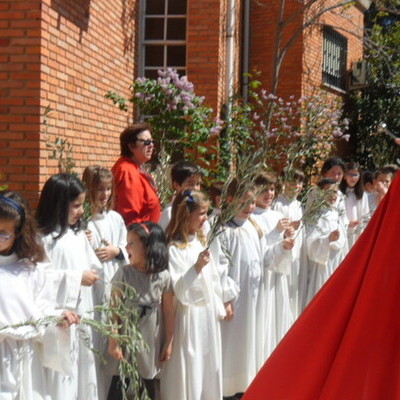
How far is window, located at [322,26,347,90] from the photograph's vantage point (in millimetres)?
13535

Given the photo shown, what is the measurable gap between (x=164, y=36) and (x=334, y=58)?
5.13m

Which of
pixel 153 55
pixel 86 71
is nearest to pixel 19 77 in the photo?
pixel 86 71

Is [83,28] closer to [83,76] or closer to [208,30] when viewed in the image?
[83,76]

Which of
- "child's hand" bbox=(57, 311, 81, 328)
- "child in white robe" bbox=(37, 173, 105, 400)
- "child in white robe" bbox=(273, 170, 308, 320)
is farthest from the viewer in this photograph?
"child in white robe" bbox=(273, 170, 308, 320)

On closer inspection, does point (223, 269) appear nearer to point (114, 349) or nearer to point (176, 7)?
point (114, 349)

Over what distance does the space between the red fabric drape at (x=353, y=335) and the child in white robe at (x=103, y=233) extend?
6.92ft

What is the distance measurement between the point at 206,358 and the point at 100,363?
80 cm

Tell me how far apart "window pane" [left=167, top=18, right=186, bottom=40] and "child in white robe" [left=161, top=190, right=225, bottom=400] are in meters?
5.99

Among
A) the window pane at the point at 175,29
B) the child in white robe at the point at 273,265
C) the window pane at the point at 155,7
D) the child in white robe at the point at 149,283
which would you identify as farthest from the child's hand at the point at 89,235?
the window pane at the point at 155,7

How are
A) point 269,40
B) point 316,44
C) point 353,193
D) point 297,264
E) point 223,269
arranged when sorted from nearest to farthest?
point 223,269 → point 297,264 → point 353,193 → point 269,40 → point 316,44

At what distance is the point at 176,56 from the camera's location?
10461mm

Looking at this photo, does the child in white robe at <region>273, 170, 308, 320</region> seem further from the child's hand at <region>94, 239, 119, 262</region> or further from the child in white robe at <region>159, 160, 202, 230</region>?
the child's hand at <region>94, 239, 119, 262</region>

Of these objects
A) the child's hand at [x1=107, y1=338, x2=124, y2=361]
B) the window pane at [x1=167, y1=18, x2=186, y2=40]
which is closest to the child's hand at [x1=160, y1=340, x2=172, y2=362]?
the child's hand at [x1=107, y1=338, x2=124, y2=361]

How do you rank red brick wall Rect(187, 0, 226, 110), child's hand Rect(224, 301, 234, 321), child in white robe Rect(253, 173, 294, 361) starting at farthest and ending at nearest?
red brick wall Rect(187, 0, 226, 110) < child in white robe Rect(253, 173, 294, 361) < child's hand Rect(224, 301, 234, 321)
